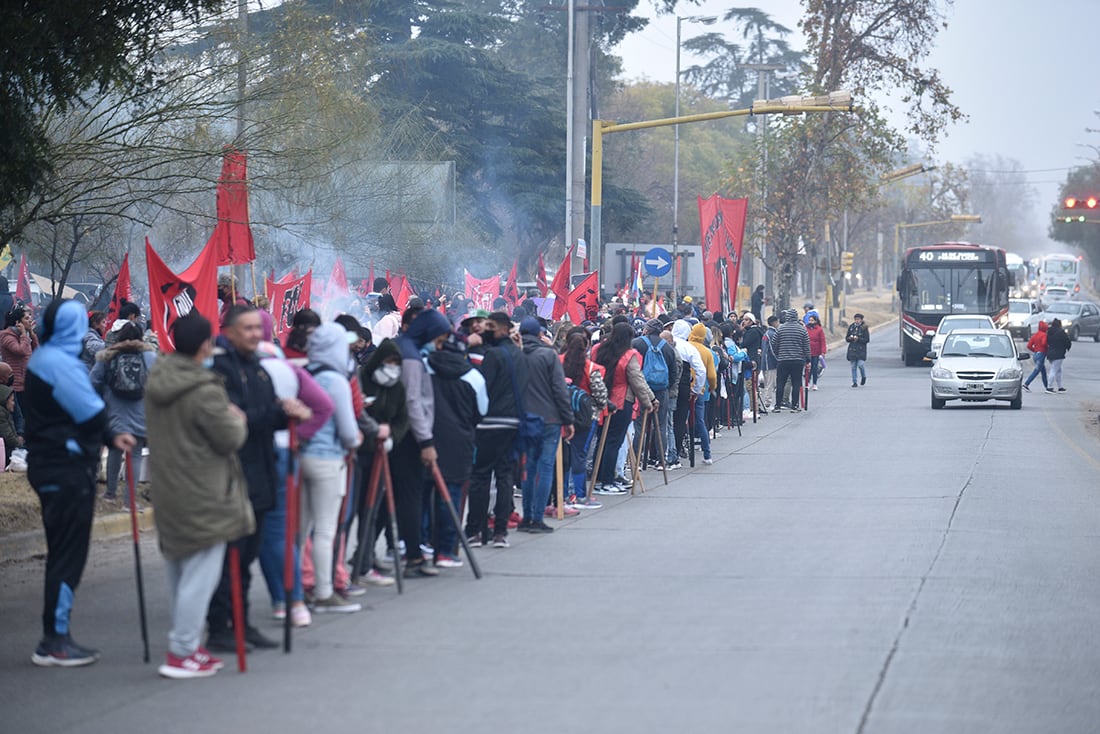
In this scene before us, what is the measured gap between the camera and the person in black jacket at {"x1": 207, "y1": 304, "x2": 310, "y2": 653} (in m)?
7.70

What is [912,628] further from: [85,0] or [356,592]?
[85,0]

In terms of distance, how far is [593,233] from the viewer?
28.8m

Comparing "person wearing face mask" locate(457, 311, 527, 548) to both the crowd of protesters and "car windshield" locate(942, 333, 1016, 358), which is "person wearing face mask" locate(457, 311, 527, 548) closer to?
the crowd of protesters

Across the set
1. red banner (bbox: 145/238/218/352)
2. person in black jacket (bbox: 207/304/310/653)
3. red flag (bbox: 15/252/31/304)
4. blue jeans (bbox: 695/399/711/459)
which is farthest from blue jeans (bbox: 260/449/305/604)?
red flag (bbox: 15/252/31/304)

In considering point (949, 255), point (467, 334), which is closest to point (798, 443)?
point (467, 334)

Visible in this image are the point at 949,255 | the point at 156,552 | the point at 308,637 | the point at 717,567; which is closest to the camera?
the point at 308,637

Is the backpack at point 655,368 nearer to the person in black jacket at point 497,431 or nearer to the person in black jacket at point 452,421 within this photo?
the person in black jacket at point 497,431

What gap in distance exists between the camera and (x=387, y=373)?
962 centimetres

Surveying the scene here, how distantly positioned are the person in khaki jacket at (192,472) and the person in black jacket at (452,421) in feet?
10.6

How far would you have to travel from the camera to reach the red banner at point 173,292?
13430 mm

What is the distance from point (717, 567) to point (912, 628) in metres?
2.38

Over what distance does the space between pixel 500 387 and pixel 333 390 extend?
123 inches

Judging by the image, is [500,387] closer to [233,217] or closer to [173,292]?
[173,292]

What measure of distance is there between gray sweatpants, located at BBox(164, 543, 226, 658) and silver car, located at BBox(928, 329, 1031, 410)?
22376 millimetres
